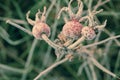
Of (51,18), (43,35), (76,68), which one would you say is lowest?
(43,35)

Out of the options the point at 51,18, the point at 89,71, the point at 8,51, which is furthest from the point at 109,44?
the point at 8,51

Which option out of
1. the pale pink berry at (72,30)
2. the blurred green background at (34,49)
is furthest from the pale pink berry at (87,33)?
the blurred green background at (34,49)

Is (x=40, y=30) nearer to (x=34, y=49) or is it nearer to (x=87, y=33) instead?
(x=87, y=33)

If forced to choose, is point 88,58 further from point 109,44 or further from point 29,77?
point 29,77

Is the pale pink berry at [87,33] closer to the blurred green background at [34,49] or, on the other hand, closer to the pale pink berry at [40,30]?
the pale pink berry at [40,30]

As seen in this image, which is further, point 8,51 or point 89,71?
point 8,51

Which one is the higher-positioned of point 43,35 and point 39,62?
point 39,62
